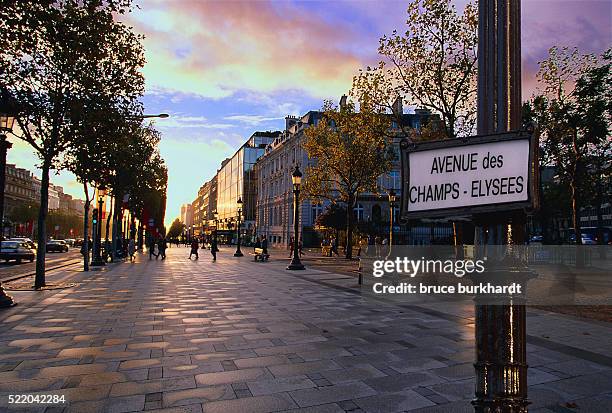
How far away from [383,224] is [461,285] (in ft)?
90.2

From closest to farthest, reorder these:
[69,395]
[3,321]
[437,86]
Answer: [69,395]
[3,321]
[437,86]

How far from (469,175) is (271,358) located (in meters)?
5.17

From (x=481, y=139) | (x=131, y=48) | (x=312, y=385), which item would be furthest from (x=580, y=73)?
(x=481, y=139)

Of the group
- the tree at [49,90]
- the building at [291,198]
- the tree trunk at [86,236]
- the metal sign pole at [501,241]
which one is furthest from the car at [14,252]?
the metal sign pole at [501,241]

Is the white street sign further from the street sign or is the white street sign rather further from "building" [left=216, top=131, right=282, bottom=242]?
"building" [left=216, top=131, right=282, bottom=242]

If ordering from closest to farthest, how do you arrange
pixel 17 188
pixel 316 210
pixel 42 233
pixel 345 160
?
pixel 42 233 < pixel 345 160 < pixel 316 210 < pixel 17 188

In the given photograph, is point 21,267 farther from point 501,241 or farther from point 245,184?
point 245,184

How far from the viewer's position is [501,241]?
1880 millimetres

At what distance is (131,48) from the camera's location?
53.3 ft

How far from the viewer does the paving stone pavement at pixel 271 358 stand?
477cm

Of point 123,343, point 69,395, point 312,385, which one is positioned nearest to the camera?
point 69,395

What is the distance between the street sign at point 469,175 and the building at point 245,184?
8195cm

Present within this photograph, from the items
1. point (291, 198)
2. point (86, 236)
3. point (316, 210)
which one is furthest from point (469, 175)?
point (291, 198)

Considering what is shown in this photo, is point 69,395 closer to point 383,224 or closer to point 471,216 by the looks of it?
point 471,216
